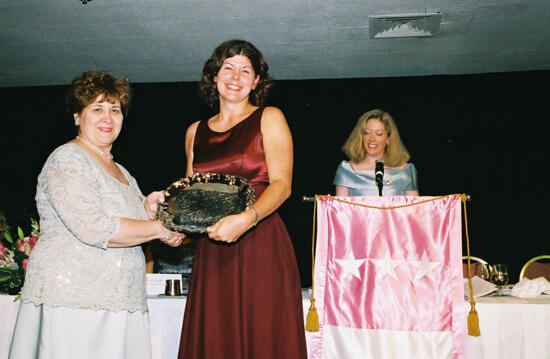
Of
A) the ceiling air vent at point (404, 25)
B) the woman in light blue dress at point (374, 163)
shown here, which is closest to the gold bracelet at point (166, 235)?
the woman in light blue dress at point (374, 163)

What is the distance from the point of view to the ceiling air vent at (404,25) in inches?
185

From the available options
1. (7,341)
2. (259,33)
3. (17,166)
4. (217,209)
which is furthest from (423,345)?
(17,166)

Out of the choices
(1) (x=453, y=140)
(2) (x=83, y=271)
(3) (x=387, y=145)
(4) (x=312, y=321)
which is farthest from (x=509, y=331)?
(1) (x=453, y=140)

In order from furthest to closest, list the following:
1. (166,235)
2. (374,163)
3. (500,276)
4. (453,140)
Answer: (453,140), (374,163), (500,276), (166,235)

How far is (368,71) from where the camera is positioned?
20.2ft

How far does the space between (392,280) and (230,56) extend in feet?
4.04

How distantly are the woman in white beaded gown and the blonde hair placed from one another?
2.52 meters

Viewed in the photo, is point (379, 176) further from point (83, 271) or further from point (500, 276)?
point (83, 271)

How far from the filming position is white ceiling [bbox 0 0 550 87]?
454cm

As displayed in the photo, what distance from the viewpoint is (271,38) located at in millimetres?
5203

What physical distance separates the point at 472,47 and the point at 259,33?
2.47m

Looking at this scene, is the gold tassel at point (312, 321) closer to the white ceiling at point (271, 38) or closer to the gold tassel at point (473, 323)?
the gold tassel at point (473, 323)

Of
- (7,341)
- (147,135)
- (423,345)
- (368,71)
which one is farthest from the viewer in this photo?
(147,135)

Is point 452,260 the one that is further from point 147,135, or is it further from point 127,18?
point 147,135
